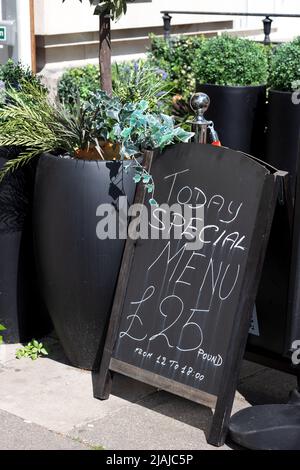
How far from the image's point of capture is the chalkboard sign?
377cm

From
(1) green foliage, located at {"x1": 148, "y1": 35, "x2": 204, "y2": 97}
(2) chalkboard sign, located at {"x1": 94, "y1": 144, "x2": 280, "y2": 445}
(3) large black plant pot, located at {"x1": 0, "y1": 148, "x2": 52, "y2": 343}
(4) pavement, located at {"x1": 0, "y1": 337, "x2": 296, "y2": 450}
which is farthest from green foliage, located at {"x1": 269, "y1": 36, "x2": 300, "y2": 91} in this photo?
(1) green foliage, located at {"x1": 148, "y1": 35, "x2": 204, "y2": 97}

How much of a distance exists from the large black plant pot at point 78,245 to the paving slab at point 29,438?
648mm

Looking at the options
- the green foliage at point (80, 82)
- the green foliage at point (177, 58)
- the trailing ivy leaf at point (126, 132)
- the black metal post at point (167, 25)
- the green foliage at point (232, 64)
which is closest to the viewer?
the trailing ivy leaf at point (126, 132)

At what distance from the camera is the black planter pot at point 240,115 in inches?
199

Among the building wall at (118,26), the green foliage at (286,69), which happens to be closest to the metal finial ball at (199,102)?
the green foliage at (286,69)

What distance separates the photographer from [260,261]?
3760 mm

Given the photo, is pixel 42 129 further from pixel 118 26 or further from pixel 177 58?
pixel 118 26

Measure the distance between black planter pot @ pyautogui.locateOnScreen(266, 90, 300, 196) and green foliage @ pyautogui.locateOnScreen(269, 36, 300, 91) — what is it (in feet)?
0.32

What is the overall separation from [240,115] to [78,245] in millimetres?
1360

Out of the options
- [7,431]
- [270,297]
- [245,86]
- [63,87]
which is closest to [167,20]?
[63,87]

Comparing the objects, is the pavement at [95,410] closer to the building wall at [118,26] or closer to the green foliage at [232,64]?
the green foliage at [232,64]

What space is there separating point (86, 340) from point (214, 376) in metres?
0.90

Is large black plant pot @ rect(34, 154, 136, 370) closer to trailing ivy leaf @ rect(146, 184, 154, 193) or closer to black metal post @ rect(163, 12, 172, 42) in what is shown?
trailing ivy leaf @ rect(146, 184, 154, 193)

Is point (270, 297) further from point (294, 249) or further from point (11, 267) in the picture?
point (11, 267)
